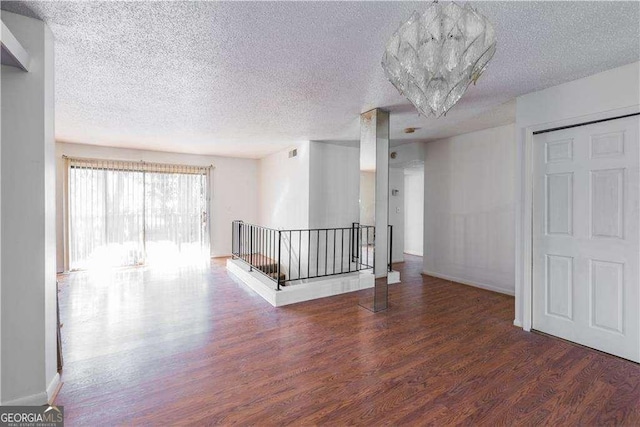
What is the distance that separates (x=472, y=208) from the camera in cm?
454

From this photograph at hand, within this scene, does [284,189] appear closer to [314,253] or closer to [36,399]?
[314,253]

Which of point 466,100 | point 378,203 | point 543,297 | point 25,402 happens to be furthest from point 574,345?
point 25,402

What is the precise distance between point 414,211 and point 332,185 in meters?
3.10

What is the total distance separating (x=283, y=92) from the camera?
287 cm

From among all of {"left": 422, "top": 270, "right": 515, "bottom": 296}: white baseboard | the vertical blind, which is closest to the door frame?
{"left": 422, "top": 270, "right": 515, "bottom": 296}: white baseboard

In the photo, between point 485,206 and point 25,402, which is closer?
point 25,402

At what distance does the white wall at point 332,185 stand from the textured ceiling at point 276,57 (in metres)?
1.37

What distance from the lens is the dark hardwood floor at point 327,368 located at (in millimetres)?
1714

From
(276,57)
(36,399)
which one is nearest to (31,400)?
(36,399)

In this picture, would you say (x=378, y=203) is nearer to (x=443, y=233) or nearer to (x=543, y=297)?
(x=543, y=297)

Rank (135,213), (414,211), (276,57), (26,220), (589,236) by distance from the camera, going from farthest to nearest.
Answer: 1. (414,211)
2. (135,213)
3. (589,236)
4. (276,57)
5. (26,220)

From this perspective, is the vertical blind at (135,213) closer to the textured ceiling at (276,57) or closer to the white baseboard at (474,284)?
the textured ceiling at (276,57)

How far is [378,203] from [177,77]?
2.37 metres

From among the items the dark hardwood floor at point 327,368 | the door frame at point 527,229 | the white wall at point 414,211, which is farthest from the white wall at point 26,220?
the white wall at point 414,211
